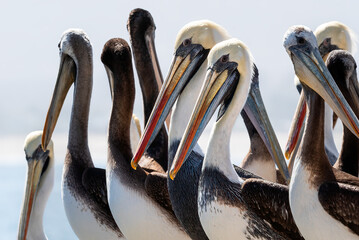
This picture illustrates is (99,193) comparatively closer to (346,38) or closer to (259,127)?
(259,127)

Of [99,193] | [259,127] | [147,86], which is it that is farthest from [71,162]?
[259,127]

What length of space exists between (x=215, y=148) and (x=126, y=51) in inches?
80.3

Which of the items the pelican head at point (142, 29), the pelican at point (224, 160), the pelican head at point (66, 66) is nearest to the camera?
the pelican at point (224, 160)

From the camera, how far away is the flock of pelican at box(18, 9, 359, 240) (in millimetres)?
7473

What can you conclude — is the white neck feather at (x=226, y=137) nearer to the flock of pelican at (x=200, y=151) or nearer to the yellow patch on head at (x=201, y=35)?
the flock of pelican at (x=200, y=151)

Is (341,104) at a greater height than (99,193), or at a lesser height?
greater

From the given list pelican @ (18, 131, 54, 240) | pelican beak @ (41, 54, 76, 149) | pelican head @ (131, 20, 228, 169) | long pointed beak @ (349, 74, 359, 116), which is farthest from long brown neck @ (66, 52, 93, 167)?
long pointed beak @ (349, 74, 359, 116)

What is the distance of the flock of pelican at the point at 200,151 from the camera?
24.5ft

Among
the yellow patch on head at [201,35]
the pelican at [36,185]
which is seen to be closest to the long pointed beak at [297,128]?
the yellow patch on head at [201,35]

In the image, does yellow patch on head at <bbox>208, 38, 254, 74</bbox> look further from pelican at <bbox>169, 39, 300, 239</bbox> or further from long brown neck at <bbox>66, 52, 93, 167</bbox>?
long brown neck at <bbox>66, 52, 93, 167</bbox>

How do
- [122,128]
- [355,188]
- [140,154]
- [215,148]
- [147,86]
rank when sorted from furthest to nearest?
1. [147,86]
2. [122,128]
3. [140,154]
4. [215,148]
5. [355,188]

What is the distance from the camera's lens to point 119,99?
950 cm

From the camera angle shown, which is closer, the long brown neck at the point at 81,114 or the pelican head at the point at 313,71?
the pelican head at the point at 313,71

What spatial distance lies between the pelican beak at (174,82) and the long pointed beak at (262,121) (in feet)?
1.98
